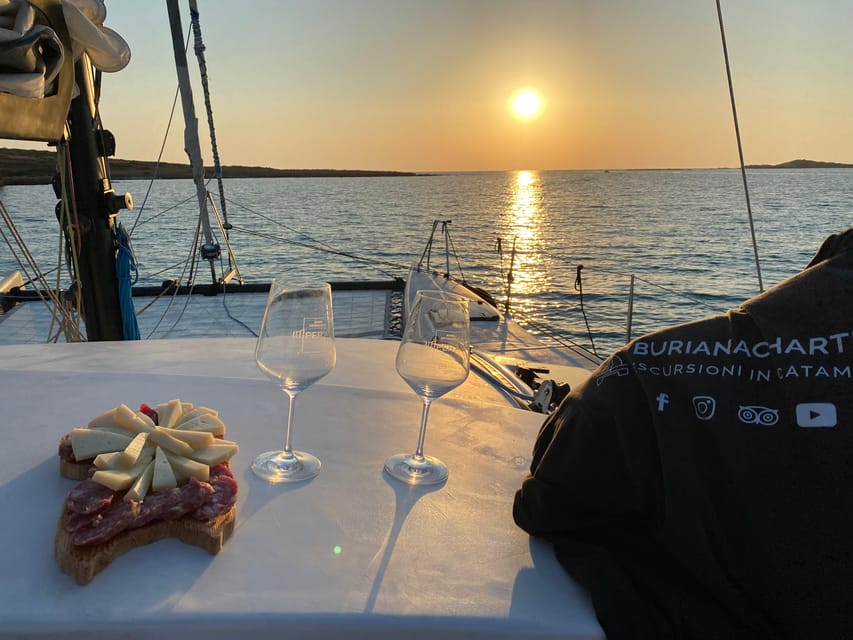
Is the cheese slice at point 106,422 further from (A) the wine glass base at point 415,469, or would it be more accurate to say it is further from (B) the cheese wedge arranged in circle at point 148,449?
(A) the wine glass base at point 415,469

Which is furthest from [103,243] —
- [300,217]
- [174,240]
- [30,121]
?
[300,217]

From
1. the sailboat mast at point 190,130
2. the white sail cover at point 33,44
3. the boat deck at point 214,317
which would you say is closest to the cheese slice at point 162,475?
the white sail cover at point 33,44

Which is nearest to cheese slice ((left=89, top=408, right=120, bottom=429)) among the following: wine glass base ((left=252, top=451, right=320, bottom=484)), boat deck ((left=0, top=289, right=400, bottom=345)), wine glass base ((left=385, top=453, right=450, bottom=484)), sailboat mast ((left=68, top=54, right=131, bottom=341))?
wine glass base ((left=252, top=451, right=320, bottom=484))

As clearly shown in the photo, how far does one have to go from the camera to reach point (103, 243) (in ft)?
11.0

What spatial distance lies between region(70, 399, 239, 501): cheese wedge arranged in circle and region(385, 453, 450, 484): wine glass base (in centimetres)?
34

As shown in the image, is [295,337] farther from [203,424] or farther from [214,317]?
[214,317]

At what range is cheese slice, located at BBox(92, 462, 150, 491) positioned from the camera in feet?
2.93

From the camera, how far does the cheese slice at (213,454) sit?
1.01 metres

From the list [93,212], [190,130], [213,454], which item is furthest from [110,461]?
[190,130]

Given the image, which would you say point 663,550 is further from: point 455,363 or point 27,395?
point 27,395

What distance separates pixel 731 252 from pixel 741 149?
94.8ft

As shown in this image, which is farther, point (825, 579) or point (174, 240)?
point (174, 240)

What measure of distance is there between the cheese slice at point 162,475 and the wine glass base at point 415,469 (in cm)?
44

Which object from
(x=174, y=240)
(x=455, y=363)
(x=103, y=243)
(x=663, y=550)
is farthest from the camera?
(x=174, y=240)
